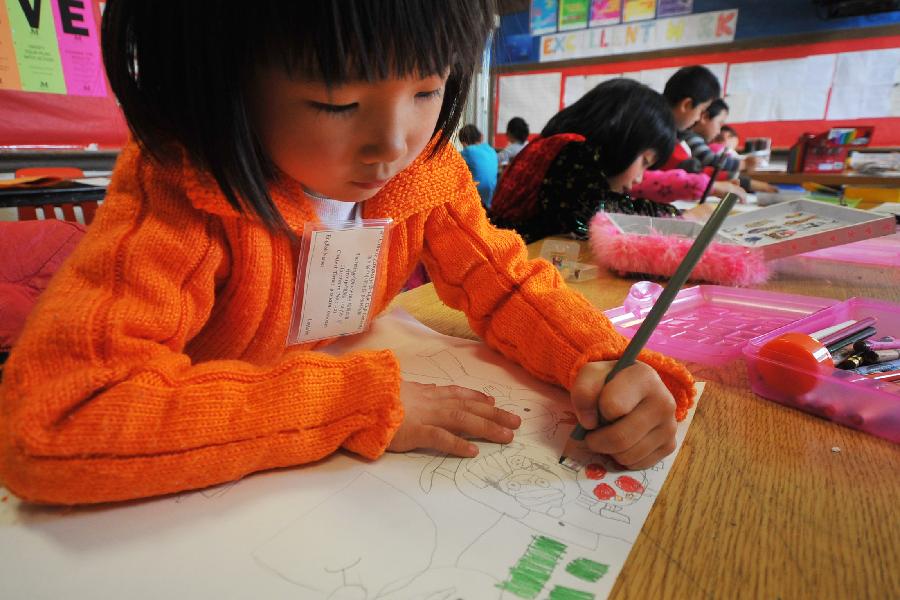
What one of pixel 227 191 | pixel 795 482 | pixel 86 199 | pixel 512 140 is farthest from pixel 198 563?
pixel 512 140

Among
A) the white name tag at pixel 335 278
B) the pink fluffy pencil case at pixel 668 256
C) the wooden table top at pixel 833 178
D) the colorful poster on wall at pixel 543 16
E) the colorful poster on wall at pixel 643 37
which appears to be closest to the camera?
the white name tag at pixel 335 278

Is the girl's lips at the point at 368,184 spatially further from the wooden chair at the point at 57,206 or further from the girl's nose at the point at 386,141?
the wooden chair at the point at 57,206

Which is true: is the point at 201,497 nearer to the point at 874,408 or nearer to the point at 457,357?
the point at 457,357

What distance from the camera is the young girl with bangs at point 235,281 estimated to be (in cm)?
29

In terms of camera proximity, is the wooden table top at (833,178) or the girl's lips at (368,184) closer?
the girl's lips at (368,184)

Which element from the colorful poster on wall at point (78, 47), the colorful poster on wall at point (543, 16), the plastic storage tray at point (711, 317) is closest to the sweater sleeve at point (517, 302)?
the plastic storage tray at point (711, 317)

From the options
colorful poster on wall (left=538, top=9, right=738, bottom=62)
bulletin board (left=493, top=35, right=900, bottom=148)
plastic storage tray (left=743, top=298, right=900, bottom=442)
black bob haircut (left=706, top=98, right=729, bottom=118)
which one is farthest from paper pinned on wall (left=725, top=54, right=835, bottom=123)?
plastic storage tray (left=743, top=298, right=900, bottom=442)

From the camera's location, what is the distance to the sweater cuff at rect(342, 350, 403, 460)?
1.12ft

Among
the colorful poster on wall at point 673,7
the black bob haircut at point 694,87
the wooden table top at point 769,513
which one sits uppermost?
the colorful poster on wall at point 673,7

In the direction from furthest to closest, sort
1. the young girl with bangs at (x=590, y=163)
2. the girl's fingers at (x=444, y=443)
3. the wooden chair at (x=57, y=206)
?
the young girl with bangs at (x=590, y=163), the wooden chair at (x=57, y=206), the girl's fingers at (x=444, y=443)

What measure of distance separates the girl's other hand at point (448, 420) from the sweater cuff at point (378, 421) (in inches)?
0.5

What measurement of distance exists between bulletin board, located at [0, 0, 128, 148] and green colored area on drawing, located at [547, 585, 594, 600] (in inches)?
53.1

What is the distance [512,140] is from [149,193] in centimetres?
294

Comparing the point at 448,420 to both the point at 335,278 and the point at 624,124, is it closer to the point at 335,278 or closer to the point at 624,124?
the point at 335,278
